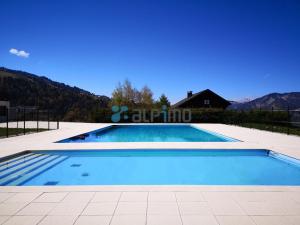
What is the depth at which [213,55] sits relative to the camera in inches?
873

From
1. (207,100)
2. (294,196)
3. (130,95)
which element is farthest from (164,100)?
(294,196)

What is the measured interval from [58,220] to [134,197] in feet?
3.72

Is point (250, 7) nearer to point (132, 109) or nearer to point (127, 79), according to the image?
point (132, 109)

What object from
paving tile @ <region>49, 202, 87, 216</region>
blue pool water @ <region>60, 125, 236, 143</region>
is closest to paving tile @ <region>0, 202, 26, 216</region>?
paving tile @ <region>49, 202, 87, 216</region>

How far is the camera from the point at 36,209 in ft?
10.4

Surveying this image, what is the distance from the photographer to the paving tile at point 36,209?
3.03 m

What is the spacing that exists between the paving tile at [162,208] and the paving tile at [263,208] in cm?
92

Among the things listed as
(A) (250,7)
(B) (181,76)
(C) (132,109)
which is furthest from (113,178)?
(B) (181,76)

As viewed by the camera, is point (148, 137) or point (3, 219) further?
point (148, 137)

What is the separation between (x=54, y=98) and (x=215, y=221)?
38.0 m

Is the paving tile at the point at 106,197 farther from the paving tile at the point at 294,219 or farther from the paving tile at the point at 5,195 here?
the paving tile at the point at 294,219

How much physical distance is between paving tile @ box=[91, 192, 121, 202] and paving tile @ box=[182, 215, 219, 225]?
1108 millimetres

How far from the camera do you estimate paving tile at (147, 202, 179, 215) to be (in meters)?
3.05

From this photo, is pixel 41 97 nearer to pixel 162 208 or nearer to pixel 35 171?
pixel 35 171
